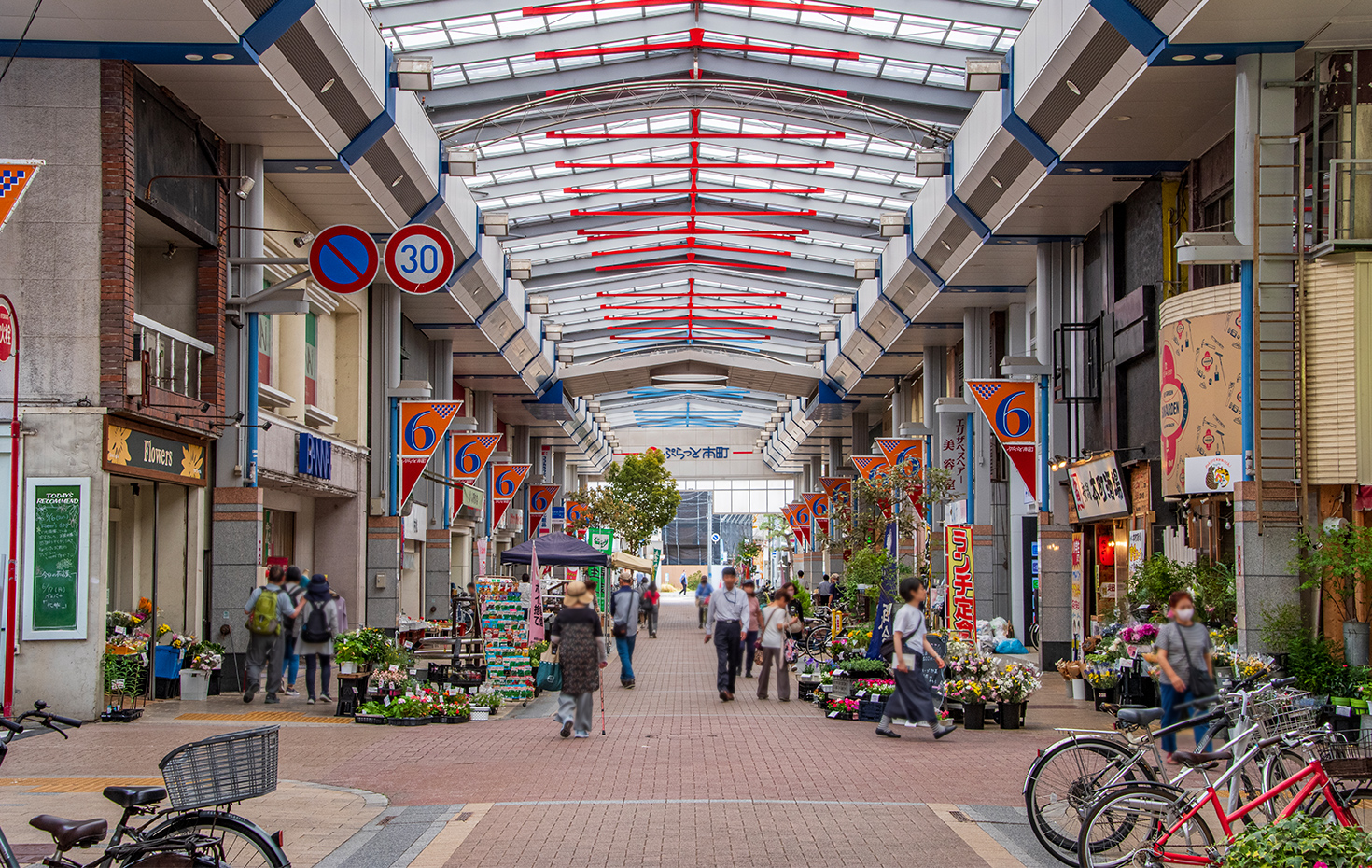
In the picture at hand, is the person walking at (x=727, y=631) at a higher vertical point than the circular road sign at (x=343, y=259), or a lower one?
lower

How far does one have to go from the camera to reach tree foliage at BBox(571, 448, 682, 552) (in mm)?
48594

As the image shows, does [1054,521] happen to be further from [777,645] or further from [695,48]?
[695,48]

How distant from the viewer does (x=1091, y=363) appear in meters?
20.2

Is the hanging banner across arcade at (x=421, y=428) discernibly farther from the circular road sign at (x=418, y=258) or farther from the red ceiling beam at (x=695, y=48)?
the circular road sign at (x=418, y=258)

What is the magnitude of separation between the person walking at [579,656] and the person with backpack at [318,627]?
3.81 m

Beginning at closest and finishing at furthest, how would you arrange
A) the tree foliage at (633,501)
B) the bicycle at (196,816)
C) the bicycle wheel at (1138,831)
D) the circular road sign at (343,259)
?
the bicycle at (196,816) < the bicycle wheel at (1138,831) < the circular road sign at (343,259) < the tree foliage at (633,501)

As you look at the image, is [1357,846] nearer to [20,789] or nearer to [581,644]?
[20,789]

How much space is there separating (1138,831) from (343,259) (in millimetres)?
12156

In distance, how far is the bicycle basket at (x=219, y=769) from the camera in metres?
4.96

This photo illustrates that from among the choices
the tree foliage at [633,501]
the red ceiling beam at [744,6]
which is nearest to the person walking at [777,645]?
the red ceiling beam at [744,6]

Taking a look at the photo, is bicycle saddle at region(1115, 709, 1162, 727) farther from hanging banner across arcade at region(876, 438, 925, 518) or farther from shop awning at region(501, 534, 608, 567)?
hanging banner across arcade at region(876, 438, 925, 518)

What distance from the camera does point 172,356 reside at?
615 inches

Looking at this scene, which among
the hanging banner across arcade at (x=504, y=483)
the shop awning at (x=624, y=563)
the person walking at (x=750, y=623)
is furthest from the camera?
the hanging banner across arcade at (x=504, y=483)

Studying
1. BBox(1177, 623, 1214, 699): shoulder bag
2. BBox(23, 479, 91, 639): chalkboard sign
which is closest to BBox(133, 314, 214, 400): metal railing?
BBox(23, 479, 91, 639): chalkboard sign
